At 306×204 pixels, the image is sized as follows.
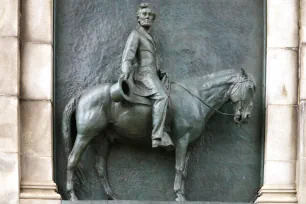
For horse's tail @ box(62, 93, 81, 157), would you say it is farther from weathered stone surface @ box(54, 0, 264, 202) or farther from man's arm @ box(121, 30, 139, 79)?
man's arm @ box(121, 30, 139, 79)

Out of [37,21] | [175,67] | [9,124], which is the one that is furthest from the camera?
[175,67]

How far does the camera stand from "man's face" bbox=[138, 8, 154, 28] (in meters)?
18.6

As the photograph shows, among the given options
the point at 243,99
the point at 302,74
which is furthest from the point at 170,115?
the point at 302,74

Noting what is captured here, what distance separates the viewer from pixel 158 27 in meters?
19.2

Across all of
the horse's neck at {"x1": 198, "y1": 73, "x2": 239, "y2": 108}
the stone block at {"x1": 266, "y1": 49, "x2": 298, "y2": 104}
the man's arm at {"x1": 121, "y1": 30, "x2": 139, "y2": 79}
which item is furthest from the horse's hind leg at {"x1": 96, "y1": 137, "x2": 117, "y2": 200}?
the stone block at {"x1": 266, "y1": 49, "x2": 298, "y2": 104}

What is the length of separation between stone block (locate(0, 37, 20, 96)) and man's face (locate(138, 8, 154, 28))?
1990 mm

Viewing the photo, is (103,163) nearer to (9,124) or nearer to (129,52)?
(9,124)

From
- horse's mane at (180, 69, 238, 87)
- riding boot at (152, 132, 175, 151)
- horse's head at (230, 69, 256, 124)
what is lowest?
riding boot at (152, 132, 175, 151)

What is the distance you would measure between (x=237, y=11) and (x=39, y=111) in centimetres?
369

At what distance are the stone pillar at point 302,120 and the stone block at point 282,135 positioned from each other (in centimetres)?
15

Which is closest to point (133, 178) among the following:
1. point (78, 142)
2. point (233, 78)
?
point (78, 142)

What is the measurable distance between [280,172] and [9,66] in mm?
4557

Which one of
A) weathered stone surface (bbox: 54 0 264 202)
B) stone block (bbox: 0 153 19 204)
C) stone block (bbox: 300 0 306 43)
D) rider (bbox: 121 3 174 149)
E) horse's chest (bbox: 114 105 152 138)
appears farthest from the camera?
weathered stone surface (bbox: 54 0 264 202)

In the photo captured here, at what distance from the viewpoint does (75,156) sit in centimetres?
1841
